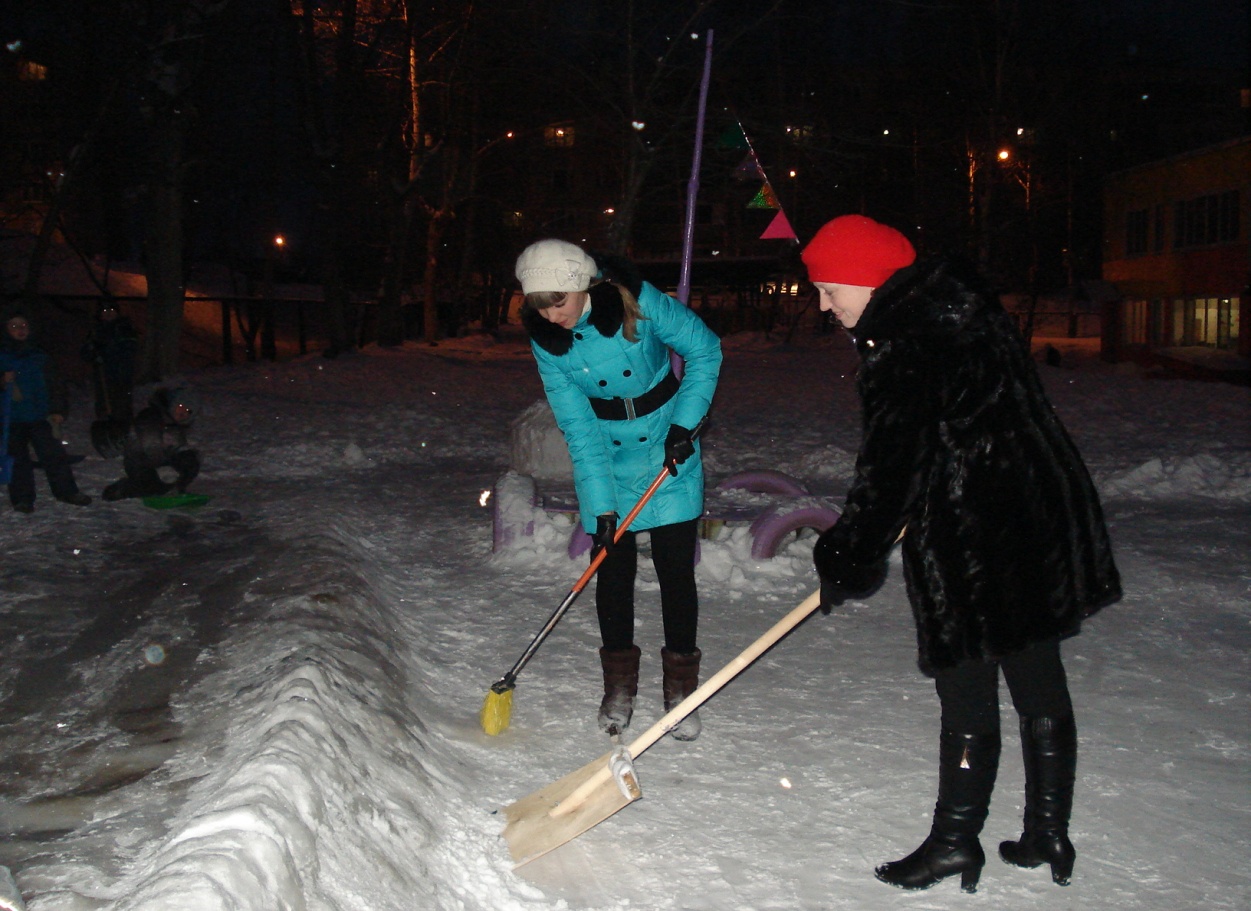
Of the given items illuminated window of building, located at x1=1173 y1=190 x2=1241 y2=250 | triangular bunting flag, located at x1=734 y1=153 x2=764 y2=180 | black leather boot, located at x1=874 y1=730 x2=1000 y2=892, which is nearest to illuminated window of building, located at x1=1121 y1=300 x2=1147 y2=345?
illuminated window of building, located at x1=1173 y1=190 x2=1241 y2=250

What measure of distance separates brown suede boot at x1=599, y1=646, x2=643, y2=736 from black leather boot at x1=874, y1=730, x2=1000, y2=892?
134 cm

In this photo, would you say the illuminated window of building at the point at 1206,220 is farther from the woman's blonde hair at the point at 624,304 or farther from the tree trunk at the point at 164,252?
the woman's blonde hair at the point at 624,304

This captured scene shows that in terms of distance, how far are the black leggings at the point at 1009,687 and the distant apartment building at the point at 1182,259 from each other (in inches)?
883

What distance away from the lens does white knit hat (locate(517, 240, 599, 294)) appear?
140 inches

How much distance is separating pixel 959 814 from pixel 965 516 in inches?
32.6

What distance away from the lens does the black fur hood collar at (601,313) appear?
3.67m

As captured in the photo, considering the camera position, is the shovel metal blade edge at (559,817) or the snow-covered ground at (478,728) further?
the shovel metal blade edge at (559,817)

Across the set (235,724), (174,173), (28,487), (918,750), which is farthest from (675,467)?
(174,173)

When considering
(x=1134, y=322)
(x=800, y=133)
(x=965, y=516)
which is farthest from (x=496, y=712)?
(x=1134, y=322)

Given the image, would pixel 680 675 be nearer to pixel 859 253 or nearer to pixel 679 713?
pixel 679 713

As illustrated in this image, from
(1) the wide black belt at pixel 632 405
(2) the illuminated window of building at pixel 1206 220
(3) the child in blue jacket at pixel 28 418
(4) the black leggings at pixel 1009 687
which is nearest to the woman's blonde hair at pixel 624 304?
(1) the wide black belt at pixel 632 405

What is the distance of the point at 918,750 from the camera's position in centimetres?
375

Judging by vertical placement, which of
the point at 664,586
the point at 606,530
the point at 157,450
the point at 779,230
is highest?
the point at 779,230

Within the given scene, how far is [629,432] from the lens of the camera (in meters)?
3.93
